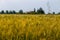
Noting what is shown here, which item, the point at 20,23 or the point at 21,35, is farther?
the point at 20,23

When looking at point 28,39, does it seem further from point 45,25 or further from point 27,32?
point 45,25

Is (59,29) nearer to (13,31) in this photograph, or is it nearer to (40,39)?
(40,39)

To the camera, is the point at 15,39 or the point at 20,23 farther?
the point at 20,23

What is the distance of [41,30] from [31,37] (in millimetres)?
331

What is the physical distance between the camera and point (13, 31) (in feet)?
18.2

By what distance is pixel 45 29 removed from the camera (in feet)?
18.6

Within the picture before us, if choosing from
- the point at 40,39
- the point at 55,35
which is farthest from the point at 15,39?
the point at 55,35

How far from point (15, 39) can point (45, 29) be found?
2.53ft

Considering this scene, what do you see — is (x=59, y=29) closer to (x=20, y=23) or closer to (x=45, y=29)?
(x=45, y=29)

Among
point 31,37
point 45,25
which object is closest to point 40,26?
point 45,25

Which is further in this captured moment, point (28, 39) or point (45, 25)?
point (45, 25)

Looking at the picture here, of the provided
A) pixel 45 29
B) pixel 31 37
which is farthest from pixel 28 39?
pixel 45 29

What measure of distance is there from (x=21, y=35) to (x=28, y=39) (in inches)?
7.5

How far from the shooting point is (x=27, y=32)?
548cm
